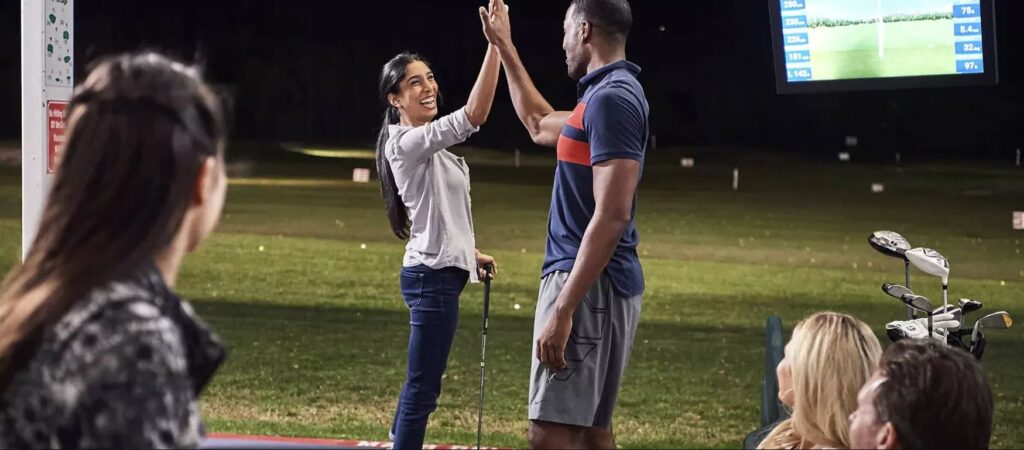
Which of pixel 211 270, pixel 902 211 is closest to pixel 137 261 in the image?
pixel 211 270

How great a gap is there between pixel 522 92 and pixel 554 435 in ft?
3.14

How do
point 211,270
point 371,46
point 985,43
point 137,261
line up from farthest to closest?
point 371,46 → point 211,270 → point 985,43 → point 137,261

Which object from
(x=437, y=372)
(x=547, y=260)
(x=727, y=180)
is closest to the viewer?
(x=547, y=260)

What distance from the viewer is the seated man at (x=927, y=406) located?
1835 millimetres

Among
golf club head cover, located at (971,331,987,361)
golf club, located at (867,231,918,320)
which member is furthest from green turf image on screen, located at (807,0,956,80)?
golf club head cover, located at (971,331,987,361)

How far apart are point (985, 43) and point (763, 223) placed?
22030 millimetres

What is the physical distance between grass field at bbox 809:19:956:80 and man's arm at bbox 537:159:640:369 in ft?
5.94

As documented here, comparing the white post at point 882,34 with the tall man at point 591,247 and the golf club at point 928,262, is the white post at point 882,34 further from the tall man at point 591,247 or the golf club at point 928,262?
the tall man at point 591,247

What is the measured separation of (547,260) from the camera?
3289 millimetres

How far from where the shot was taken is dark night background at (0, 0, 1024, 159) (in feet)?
154

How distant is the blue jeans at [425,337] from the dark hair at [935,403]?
2193 mm

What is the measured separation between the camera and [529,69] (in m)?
52.9

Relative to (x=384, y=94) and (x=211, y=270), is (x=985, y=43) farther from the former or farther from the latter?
(x=211, y=270)

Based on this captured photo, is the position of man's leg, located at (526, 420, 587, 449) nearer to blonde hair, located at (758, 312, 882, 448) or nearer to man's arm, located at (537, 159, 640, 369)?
man's arm, located at (537, 159, 640, 369)
